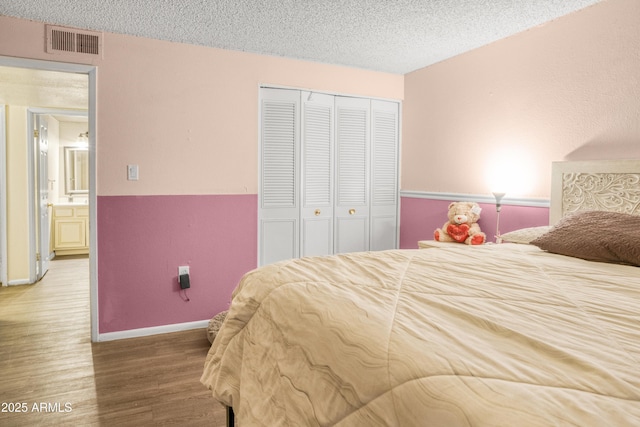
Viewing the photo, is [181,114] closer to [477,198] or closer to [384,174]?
[384,174]

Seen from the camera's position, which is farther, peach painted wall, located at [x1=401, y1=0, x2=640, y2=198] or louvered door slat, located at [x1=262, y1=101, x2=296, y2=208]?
louvered door slat, located at [x1=262, y1=101, x2=296, y2=208]

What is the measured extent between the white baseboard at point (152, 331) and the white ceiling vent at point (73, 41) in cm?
203

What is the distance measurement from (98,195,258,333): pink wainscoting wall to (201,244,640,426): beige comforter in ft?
5.88

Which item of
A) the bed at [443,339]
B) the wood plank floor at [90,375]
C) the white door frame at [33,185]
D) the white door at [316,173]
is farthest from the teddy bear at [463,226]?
the white door frame at [33,185]

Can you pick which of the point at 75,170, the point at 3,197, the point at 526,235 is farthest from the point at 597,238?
the point at 75,170

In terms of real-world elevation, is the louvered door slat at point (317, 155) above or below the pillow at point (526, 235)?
above

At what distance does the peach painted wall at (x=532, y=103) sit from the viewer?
2.43m

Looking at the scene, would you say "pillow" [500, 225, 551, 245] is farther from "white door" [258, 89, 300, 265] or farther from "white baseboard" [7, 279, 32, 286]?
"white baseboard" [7, 279, 32, 286]

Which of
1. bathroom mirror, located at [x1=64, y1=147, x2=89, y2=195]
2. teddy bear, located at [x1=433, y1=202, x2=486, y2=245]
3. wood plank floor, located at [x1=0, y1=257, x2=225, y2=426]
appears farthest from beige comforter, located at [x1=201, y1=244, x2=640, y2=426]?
bathroom mirror, located at [x1=64, y1=147, x2=89, y2=195]

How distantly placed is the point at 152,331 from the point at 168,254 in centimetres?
60

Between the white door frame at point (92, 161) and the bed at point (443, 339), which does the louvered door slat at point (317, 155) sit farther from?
the bed at point (443, 339)

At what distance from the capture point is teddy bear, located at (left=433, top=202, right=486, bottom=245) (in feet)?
10.5

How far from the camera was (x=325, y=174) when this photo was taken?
12.7ft

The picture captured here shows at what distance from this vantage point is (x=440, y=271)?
1503mm
